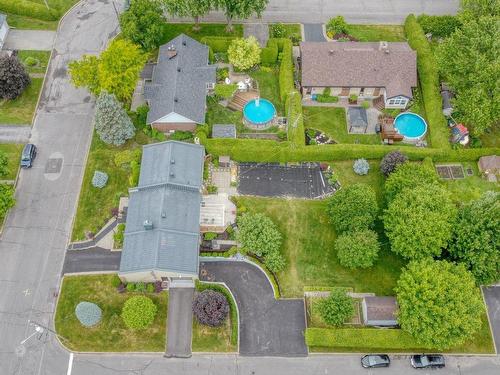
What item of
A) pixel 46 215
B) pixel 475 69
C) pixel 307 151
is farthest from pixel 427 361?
pixel 46 215

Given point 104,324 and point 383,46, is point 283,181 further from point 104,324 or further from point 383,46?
point 104,324

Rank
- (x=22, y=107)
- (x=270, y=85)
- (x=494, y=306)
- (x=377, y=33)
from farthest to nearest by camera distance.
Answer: (x=377, y=33)
(x=270, y=85)
(x=22, y=107)
(x=494, y=306)

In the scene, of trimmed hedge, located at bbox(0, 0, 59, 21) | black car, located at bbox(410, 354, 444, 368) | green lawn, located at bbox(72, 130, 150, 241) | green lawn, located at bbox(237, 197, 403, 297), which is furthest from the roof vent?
trimmed hedge, located at bbox(0, 0, 59, 21)

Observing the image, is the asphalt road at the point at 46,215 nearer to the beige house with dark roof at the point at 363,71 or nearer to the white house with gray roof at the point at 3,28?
the white house with gray roof at the point at 3,28

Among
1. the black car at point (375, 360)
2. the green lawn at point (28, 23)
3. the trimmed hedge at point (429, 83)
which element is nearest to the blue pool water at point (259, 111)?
the trimmed hedge at point (429, 83)

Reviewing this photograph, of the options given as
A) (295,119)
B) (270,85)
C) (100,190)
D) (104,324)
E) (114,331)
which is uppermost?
(270,85)

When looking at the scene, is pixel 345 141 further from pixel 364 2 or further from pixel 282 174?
pixel 364 2

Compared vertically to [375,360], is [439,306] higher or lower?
Answer: higher
